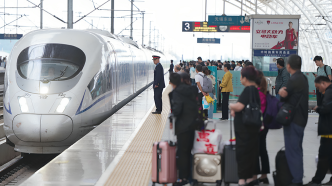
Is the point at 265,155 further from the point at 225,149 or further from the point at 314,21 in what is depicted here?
the point at 314,21

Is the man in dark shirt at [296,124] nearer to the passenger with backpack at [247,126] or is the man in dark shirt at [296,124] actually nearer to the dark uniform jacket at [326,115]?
the dark uniform jacket at [326,115]

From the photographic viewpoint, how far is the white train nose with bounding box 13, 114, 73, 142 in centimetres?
701

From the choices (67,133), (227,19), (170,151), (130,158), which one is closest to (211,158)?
(170,151)

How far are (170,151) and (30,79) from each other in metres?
4.09

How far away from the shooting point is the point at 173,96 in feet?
15.6

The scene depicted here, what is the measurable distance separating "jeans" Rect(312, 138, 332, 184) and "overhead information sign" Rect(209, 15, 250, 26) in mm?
19626

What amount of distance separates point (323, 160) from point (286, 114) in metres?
0.88

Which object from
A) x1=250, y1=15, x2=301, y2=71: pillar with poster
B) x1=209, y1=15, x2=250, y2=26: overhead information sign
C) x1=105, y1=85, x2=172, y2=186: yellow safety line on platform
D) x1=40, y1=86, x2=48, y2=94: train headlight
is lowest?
x1=105, y1=85, x2=172, y2=186: yellow safety line on platform

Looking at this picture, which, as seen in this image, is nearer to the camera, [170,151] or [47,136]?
[170,151]

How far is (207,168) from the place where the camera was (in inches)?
185

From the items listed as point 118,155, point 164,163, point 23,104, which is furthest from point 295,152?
point 23,104

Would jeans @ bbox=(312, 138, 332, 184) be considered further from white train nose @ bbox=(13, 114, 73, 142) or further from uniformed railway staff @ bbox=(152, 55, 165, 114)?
uniformed railway staff @ bbox=(152, 55, 165, 114)

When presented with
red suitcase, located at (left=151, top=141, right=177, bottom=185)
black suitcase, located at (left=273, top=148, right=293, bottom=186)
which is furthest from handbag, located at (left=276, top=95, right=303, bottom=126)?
red suitcase, located at (left=151, top=141, right=177, bottom=185)

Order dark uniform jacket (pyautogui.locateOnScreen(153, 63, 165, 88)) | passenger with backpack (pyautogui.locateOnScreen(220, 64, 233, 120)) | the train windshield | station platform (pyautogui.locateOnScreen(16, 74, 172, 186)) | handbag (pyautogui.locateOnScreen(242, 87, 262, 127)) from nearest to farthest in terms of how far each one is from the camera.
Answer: handbag (pyautogui.locateOnScreen(242, 87, 262, 127))
station platform (pyautogui.locateOnScreen(16, 74, 172, 186))
the train windshield
passenger with backpack (pyautogui.locateOnScreen(220, 64, 233, 120))
dark uniform jacket (pyautogui.locateOnScreen(153, 63, 165, 88))
